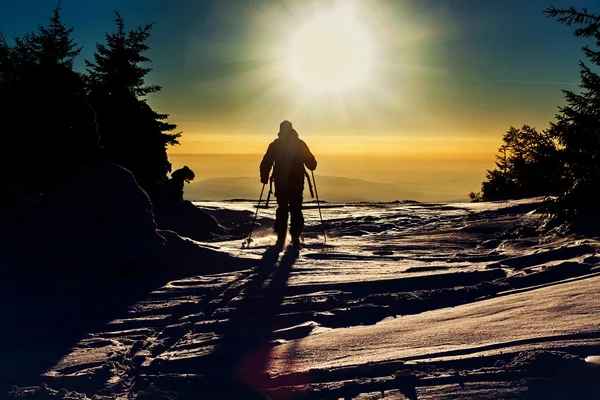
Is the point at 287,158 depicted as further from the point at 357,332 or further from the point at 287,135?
the point at 357,332

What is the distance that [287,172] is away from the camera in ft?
34.2

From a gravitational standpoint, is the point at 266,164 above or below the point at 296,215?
above

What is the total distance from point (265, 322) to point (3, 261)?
3810mm

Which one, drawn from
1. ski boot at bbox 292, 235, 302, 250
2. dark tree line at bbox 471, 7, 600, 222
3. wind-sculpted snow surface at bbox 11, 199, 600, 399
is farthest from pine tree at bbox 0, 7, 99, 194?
dark tree line at bbox 471, 7, 600, 222

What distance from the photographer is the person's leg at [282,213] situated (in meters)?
10.3

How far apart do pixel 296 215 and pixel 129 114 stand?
7541mm

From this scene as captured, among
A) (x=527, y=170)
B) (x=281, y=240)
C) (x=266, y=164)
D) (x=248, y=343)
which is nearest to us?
(x=248, y=343)

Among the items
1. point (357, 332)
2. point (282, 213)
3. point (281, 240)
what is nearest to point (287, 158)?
point (282, 213)

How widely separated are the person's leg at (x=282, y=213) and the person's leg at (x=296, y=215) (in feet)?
0.42

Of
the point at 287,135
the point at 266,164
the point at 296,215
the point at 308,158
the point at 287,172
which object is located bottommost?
the point at 296,215

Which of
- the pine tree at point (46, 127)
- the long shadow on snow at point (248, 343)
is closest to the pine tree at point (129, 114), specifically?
the pine tree at point (46, 127)

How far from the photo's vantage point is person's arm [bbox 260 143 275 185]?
1055 cm

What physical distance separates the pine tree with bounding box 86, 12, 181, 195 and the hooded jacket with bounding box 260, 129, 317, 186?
5.02m

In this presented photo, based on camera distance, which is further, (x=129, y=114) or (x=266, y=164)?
(x=129, y=114)
